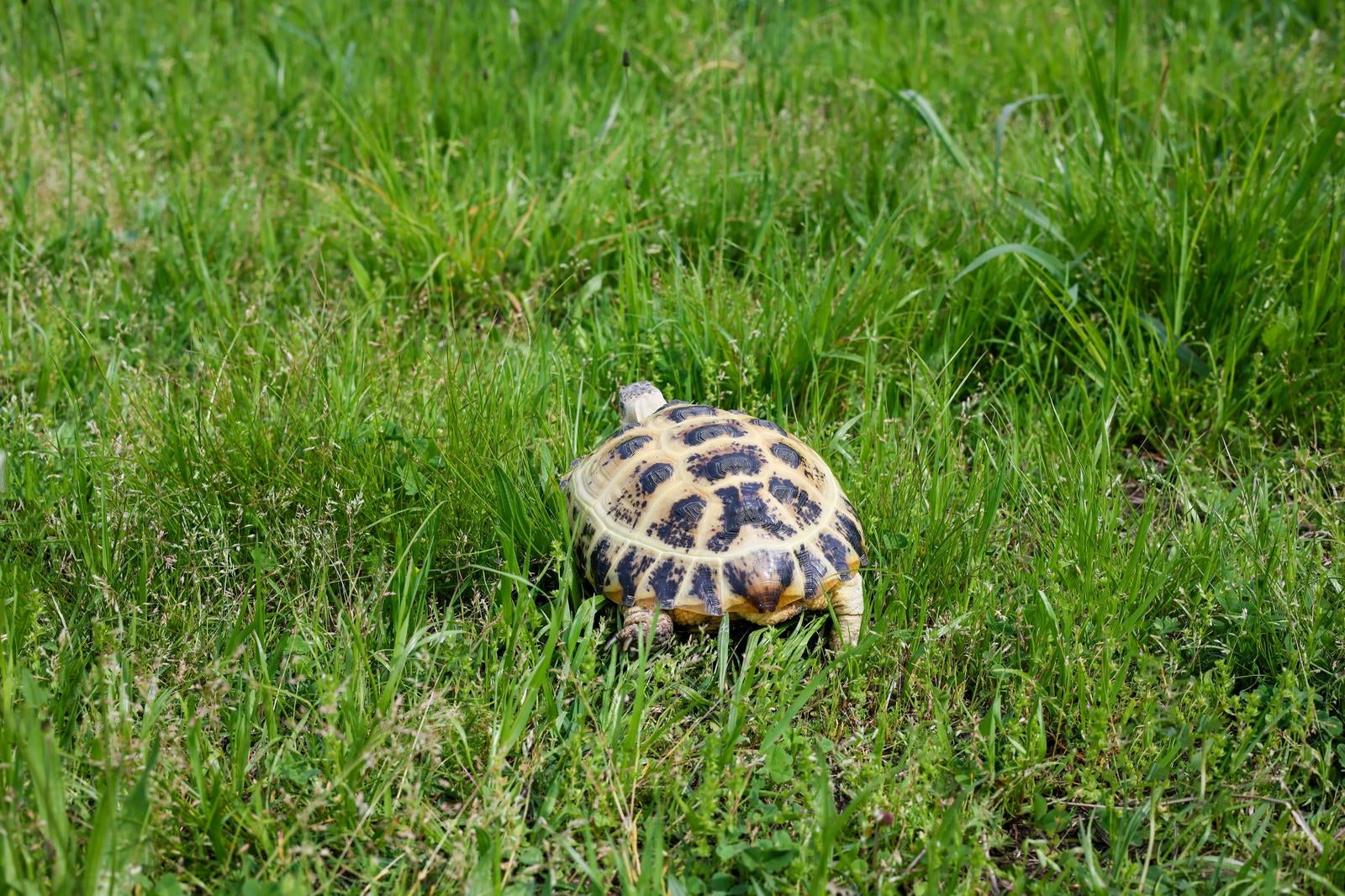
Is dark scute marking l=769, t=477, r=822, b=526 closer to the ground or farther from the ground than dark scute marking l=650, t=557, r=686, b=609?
farther from the ground

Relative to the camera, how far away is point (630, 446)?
115 inches

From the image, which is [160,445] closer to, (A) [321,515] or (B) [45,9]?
(A) [321,515]

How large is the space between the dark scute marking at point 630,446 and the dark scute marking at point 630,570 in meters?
0.30

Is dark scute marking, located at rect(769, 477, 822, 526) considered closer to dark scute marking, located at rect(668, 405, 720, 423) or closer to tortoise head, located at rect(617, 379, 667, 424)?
dark scute marking, located at rect(668, 405, 720, 423)

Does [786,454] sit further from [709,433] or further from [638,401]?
[638,401]

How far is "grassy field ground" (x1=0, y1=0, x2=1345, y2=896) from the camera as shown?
7.66ft

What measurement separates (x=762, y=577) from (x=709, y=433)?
0.45m

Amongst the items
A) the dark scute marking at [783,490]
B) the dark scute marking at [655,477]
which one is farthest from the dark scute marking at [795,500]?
the dark scute marking at [655,477]

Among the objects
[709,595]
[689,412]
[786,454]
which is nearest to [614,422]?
[689,412]

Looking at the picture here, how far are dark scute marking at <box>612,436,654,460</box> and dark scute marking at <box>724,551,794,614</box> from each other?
0.44m

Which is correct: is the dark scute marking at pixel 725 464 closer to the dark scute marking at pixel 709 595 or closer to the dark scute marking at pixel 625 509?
the dark scute marking at pixel 625 509

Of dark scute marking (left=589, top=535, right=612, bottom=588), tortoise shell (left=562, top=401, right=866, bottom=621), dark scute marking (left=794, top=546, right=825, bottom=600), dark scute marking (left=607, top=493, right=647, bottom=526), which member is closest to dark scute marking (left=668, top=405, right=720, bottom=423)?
tortoise shell (left=562, top=401, right=866, bottom=621)

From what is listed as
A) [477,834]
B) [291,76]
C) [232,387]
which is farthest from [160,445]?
[291,76]

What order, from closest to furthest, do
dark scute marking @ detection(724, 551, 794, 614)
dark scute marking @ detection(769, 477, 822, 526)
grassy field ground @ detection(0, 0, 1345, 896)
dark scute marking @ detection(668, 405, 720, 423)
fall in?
grassy field ground @ detection(0, 0, 1345, 896), dark scute marking @ detection(724, 551, 794, 614), dark scute marking @ detection(769, 477, 822, 526), dark scute marking @ detection(668, 405, 720, 423)
